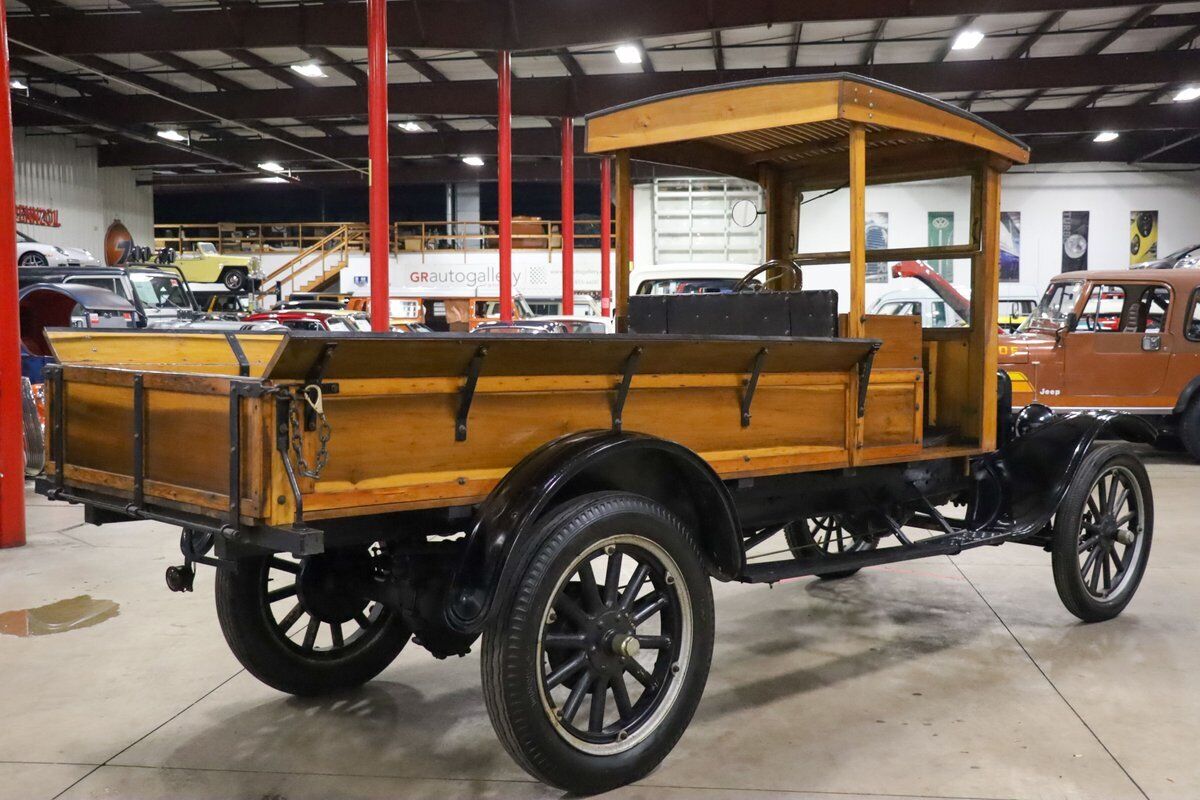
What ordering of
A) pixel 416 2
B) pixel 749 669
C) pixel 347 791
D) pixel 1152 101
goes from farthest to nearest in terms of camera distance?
pixel 1152 101, pixel 416 2, pixel 749 669, pixel 347 791

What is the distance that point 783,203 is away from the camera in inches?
201

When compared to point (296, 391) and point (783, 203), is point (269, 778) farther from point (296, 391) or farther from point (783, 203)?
point (783, 203)

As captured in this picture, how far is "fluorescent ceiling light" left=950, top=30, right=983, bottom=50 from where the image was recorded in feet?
53.6

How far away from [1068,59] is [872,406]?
15.5 meters

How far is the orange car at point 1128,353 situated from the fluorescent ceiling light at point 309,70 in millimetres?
13787

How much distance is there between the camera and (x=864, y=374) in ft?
11.9

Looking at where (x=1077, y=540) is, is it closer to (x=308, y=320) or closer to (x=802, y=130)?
(x=802, y=130)

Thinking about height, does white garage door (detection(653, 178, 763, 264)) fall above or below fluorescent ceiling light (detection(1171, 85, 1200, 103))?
below

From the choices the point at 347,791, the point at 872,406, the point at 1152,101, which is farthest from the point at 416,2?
the point at 1152,101

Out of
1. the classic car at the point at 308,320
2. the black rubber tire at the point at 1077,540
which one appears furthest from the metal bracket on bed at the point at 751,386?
the classic car at the point at 308,320

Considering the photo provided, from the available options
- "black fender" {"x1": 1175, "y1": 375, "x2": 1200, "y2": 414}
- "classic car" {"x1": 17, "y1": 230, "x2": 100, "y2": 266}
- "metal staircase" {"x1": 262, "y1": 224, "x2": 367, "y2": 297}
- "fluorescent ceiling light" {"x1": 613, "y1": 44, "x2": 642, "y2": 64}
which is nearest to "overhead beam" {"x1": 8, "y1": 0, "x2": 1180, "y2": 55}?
"fluorescent ceiling light" {"x1": 613, "y1": 44, "x2": 642, "y2": 64}

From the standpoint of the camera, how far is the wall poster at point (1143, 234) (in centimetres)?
2492

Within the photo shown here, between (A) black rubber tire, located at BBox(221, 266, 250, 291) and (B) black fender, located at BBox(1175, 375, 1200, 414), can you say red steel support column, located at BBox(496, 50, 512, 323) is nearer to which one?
(B) black fender, located at BBox(1175, 375, 1200, 414)

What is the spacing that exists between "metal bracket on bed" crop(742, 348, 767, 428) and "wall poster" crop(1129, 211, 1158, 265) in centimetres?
2523
